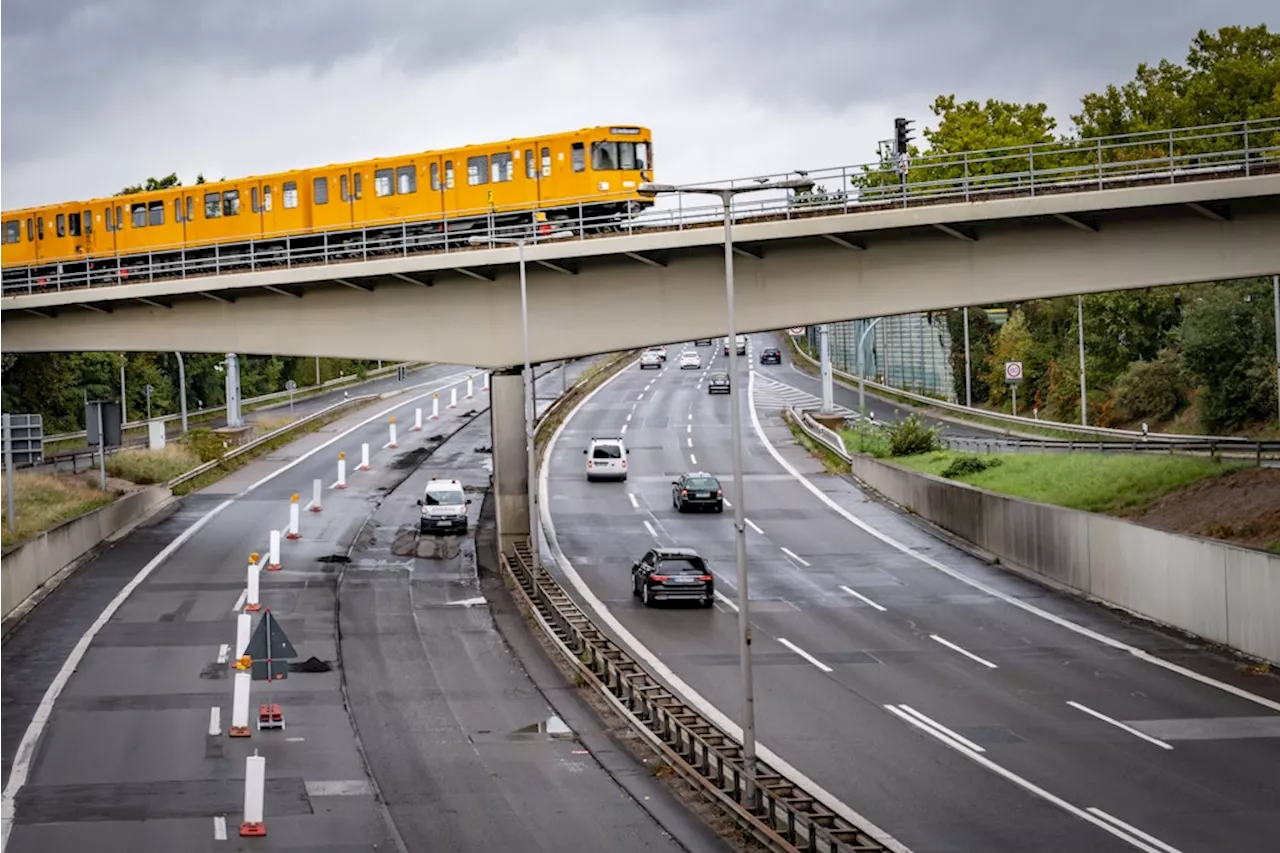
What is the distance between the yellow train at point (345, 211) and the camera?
154 ft

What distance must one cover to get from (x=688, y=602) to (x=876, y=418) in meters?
51.8

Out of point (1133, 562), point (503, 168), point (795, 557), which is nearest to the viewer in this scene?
point (1133, 562)

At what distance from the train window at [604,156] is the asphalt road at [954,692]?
1146cm

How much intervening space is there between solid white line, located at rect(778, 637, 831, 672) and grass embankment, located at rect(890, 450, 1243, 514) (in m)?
11.3

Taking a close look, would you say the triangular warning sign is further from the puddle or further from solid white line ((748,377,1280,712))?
solid white line ((748,377,1280,712))

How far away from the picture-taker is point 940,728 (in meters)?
27.5

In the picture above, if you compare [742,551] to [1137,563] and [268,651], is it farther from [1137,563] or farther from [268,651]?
[1137,563]

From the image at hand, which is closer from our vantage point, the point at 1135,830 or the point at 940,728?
the point at 1135,830

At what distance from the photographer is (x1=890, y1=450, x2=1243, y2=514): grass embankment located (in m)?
42.1

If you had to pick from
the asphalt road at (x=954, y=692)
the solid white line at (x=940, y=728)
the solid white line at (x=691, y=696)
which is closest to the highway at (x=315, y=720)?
the solid white line at (x=691, y=696)

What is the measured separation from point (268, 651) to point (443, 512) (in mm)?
26562

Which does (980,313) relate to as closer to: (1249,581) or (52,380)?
(52,380)

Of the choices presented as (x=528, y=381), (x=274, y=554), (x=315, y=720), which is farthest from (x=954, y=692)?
(x=274, y=554)

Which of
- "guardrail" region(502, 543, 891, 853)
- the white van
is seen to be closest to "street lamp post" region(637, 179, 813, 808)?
"guardrail" region(502, 543, 891, 853)
